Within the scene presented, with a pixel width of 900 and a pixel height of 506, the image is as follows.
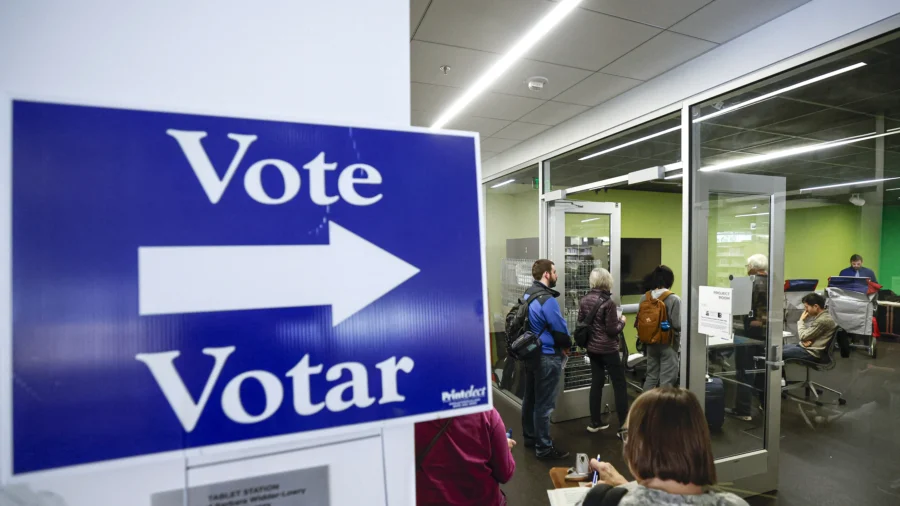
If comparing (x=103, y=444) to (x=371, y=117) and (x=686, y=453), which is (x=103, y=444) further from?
(x=686, y=453)

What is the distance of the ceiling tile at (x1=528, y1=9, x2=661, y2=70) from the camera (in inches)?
94.1

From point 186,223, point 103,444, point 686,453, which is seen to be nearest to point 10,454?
point 103,444

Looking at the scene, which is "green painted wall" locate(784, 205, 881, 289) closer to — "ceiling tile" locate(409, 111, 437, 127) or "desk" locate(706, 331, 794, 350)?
"desk" locate(706, 331, 794, 350)

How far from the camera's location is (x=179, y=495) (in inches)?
24.1

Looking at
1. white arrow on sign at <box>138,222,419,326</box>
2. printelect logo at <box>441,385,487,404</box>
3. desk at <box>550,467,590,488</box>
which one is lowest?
desk at <box>550,467,590,488</box>

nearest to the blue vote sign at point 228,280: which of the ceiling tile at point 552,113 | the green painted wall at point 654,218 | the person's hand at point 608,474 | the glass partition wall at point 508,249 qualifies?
the person's hand at point 608,474

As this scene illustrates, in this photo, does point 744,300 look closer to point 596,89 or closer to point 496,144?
point 596,89

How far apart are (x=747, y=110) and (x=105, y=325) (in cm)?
369

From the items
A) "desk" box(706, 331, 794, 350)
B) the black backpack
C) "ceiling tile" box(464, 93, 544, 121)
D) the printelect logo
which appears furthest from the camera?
"ceiling tile" box(464, 93, 544, 121)

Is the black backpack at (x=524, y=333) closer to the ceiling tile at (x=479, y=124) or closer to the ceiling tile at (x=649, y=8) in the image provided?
the ceiling tile at (x=479, y=124)

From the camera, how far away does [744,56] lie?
2.54m

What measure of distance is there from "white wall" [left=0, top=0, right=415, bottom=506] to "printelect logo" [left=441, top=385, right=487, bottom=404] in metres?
0.11

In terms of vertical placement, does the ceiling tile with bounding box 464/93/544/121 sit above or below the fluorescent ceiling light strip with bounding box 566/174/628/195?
above

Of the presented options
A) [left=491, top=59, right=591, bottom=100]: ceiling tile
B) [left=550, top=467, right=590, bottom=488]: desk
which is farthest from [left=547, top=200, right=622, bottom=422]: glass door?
[left=550, top=467, right=590, bottom=488]: desk
